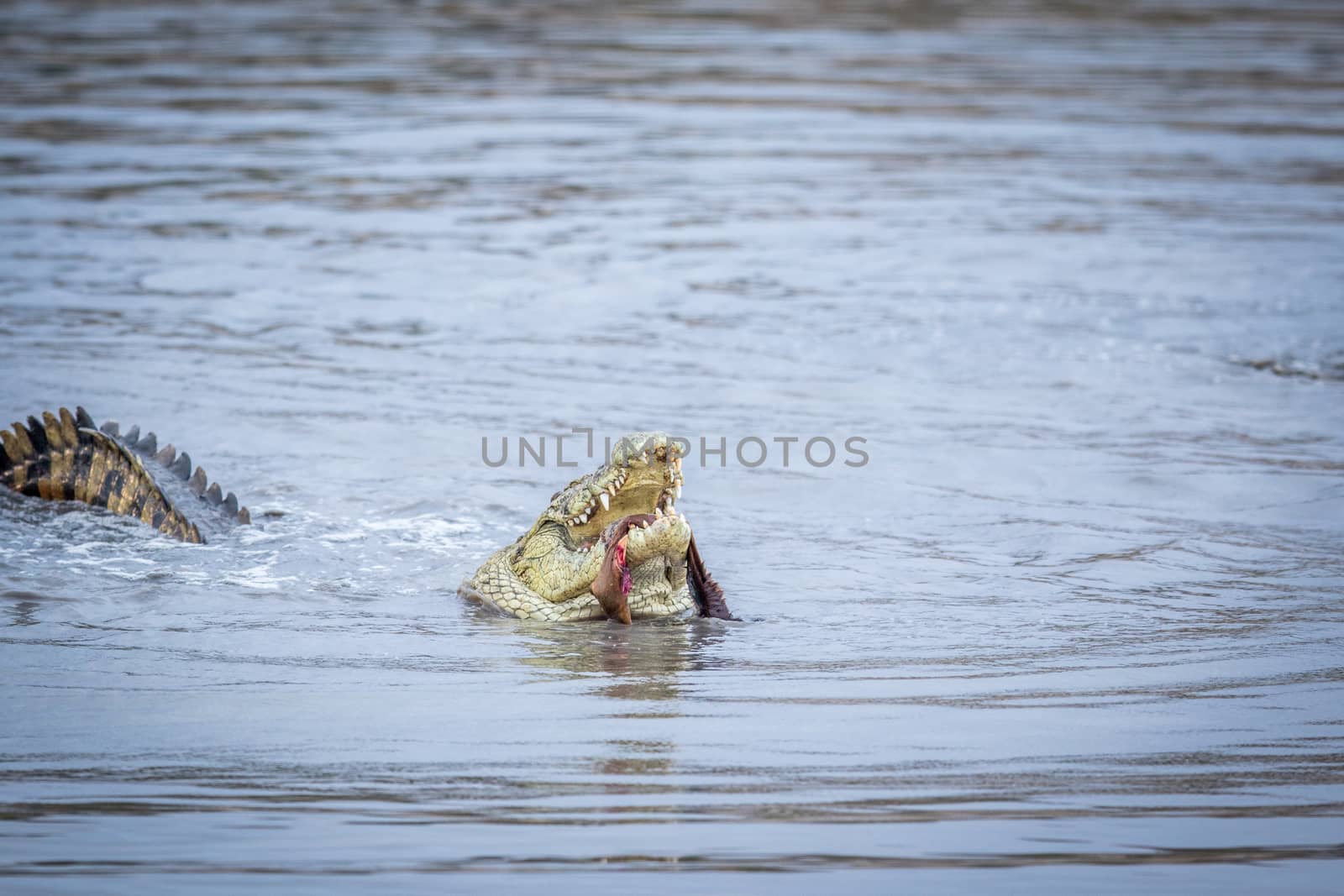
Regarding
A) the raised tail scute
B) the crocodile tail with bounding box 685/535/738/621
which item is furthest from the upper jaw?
the raised tail scute

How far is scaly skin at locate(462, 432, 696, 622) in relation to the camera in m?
6.67

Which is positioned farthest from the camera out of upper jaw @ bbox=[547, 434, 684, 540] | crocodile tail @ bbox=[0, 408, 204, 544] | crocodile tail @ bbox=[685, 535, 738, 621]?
crocodile tail @ bbox=[0, 408, 204, 544]

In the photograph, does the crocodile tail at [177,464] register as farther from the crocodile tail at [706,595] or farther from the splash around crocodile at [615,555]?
the crocodile tail at [706,595]

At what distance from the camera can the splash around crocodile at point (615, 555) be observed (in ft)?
21.9

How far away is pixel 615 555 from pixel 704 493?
114 inches

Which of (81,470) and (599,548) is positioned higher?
(81,470)

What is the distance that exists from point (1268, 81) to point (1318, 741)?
24449 mm

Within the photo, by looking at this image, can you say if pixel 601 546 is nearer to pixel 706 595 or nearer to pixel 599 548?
pixel 599 548

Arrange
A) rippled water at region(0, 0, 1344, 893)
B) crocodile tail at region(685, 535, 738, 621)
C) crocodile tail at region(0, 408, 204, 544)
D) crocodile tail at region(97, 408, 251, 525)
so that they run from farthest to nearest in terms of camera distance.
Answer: crocodile tail at region(97, 408, 251, 525)
crocodile tail at region(0, 408, 204, 544)
crocodile tail at region(685, 535, 738, 621)
rippled water at region(0, 0, 1344, 893)

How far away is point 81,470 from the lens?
8.83 m

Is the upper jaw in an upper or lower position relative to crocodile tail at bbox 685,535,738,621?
upper

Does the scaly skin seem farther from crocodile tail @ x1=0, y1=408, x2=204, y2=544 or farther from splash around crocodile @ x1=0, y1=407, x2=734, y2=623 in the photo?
crocodile tail @ x1=0, y1=408, x2=204, y2=544

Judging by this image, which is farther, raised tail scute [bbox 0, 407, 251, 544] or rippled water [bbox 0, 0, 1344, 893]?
raised tail scute [bbox 0, 407, 251, 544]

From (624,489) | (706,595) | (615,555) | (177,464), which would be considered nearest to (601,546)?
(615,555)
